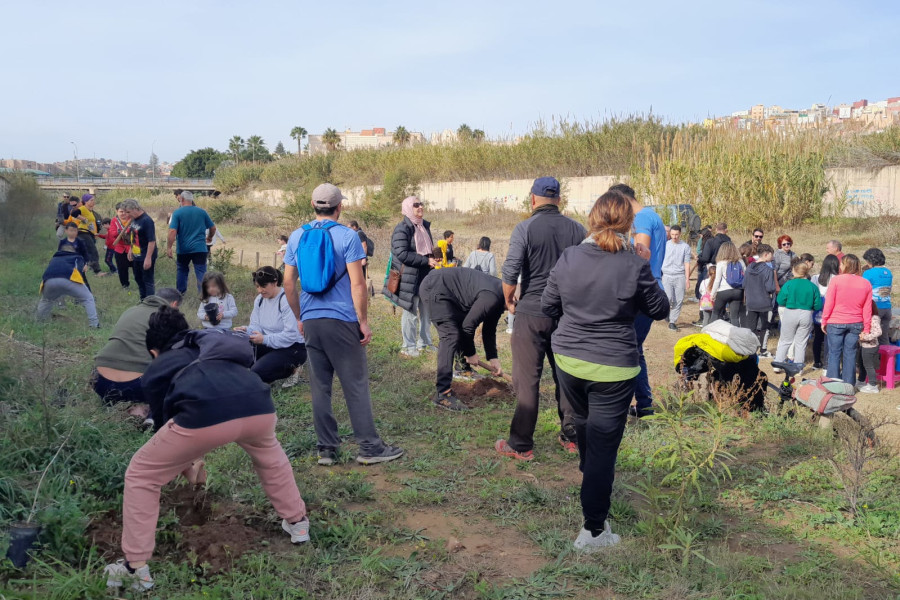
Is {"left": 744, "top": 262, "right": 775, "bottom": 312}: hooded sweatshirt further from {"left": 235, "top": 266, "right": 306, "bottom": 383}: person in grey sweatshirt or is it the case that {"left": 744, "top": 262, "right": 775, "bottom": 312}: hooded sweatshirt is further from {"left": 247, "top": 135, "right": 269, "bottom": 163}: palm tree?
{"left": 247, "top": 135, "right": 269, "bottom": 163}: palm tree

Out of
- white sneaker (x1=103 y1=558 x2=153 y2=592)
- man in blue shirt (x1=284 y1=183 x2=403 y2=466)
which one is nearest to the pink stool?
man in blue shirt (x1=284 y1=183 x2=403 y2=466)

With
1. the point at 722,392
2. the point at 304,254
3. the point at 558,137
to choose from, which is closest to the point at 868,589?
the point at 722,392

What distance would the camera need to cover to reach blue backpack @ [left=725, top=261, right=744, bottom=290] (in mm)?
10117

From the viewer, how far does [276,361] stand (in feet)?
22.7

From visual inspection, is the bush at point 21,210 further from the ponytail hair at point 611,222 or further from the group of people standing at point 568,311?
the ponytail hair at point 611,222

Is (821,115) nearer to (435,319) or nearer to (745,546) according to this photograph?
(435,319)

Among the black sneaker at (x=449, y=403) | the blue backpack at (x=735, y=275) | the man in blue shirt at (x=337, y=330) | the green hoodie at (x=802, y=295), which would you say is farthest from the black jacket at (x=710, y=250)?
the man in blue shirt at (x=337, y=330)

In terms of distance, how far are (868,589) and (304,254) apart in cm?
378

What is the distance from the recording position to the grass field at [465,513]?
3.40 meters

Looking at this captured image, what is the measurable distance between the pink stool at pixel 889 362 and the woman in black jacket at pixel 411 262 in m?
5.35

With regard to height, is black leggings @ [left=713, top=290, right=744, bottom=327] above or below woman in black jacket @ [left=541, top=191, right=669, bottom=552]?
below

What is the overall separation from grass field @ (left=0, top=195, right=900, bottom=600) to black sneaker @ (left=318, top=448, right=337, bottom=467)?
5cm

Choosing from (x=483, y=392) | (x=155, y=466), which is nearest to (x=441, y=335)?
(x=483, y=392)

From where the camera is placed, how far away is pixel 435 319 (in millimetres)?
6816
